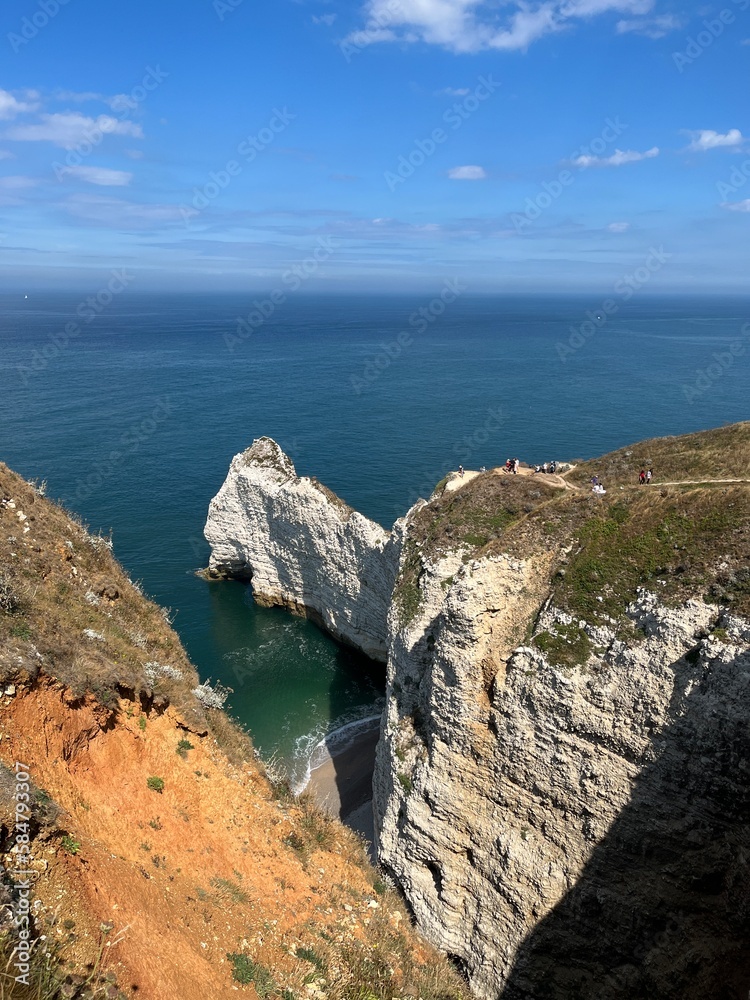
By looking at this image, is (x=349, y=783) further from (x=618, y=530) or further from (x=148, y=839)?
(x=618, y=530)

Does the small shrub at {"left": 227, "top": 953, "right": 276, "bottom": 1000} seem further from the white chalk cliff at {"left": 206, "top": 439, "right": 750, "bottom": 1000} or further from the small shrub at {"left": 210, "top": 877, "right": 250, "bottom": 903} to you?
the white chalk cliff at {"left": 206, "top": 439, "right": 750, "bottom": 1000}

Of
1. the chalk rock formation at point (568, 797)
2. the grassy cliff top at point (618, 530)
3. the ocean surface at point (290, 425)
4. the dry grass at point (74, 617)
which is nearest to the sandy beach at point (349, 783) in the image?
the ocean surface at point (290, 425)

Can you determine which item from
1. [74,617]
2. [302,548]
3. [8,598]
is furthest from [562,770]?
[302,548]

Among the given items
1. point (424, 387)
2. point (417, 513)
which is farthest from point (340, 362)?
point (417, 513)

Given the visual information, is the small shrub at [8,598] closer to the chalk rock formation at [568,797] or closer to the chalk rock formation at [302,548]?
the chalk rock formation at [568,797]

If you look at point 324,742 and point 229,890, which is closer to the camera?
point 229,890
